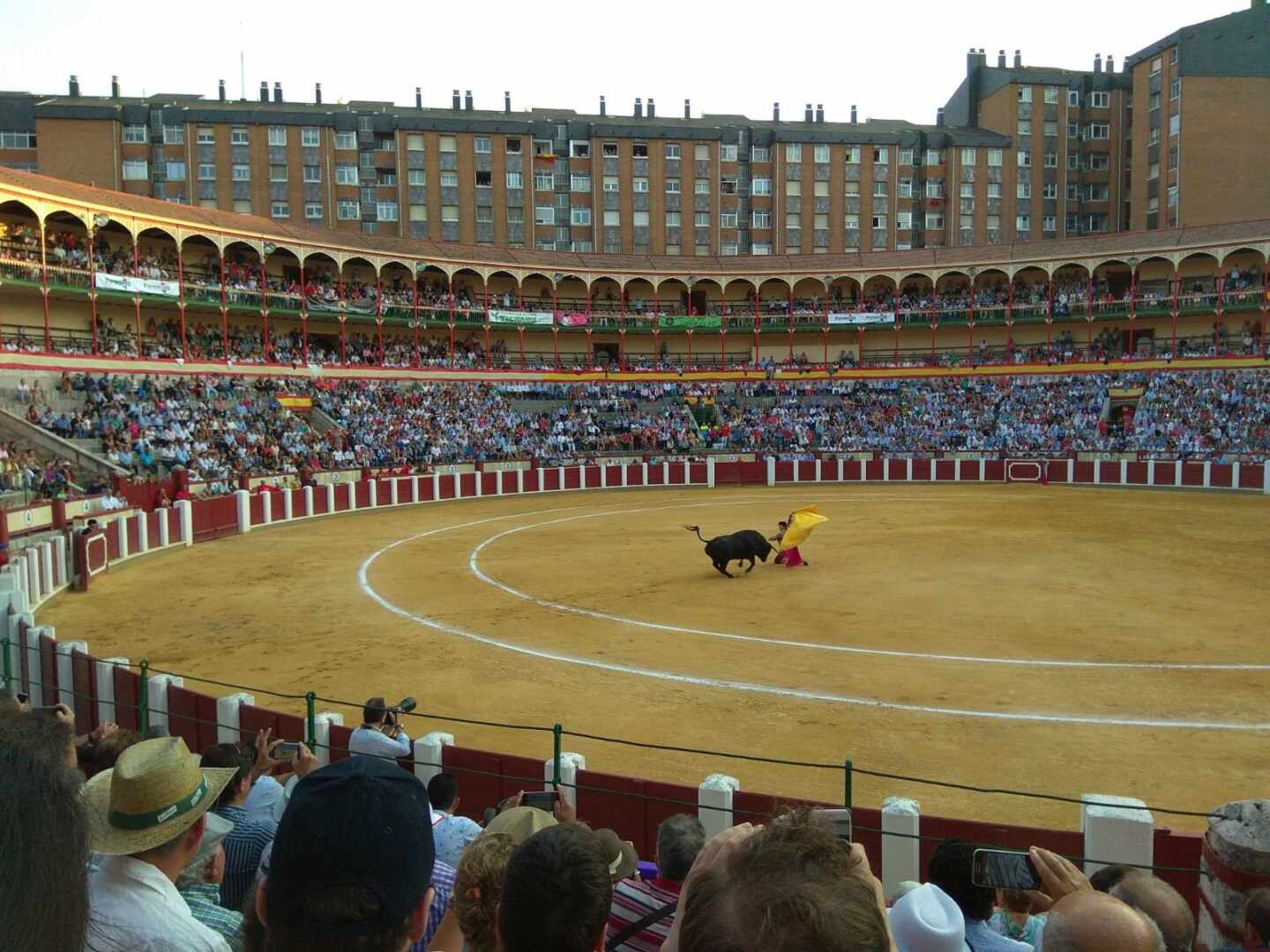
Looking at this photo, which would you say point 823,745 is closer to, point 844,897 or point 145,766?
point 145,766

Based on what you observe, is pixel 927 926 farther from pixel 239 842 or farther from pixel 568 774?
pixel 568 774

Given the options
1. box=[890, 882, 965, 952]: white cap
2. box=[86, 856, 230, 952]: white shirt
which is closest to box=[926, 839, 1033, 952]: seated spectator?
box=[890, 882, 965, 952]: white cap

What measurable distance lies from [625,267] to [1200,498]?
2893cm

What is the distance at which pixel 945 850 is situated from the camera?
347cm

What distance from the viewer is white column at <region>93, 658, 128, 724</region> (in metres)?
8.88

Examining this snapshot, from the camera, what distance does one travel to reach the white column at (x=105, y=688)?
8.88 metres

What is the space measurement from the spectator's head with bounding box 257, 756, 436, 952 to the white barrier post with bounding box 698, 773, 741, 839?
415cm

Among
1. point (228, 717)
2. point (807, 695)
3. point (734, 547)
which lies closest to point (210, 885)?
point (228, 717)

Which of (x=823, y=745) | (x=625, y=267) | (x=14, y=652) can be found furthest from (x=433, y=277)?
(x=823, y=745)

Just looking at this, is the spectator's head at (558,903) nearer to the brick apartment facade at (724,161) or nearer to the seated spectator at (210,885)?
the seated spectator at (210,885)

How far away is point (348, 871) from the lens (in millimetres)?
1666

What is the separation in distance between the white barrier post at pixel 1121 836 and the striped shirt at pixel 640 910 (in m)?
2.93

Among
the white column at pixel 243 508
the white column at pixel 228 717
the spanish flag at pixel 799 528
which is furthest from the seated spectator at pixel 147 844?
the white column at pixel 243 508

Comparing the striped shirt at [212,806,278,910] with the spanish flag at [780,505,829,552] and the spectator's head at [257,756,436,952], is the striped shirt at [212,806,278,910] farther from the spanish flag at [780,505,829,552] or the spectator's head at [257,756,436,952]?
the spanish flag at [780,505,829,552]
